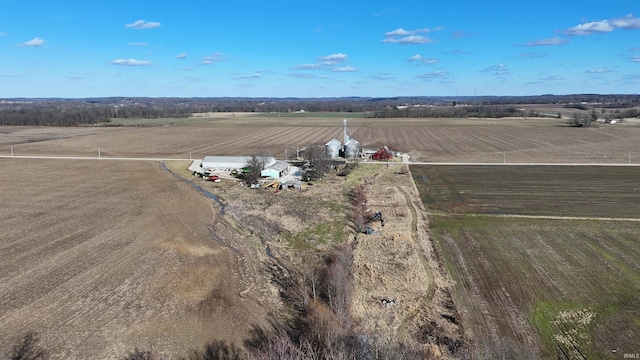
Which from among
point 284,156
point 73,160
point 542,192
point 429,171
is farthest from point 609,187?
point 73,160

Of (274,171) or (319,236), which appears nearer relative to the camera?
(319,236)

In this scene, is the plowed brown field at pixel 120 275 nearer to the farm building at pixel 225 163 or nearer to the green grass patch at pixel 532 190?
the farm building at pixel 225 163

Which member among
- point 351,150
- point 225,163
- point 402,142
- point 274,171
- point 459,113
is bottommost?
point 274,171

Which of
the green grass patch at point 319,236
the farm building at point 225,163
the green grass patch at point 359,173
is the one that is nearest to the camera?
the green grass patch at point 319,236

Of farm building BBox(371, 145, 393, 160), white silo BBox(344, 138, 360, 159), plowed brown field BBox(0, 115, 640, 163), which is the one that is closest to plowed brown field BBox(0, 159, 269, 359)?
white silo BBox(344, 138, 360, 159)

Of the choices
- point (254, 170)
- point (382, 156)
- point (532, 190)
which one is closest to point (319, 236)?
point (254, 170)

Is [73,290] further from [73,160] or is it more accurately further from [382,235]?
[73,160]

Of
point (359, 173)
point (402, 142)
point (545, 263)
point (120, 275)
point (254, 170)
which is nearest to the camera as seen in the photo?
point (120, 275)

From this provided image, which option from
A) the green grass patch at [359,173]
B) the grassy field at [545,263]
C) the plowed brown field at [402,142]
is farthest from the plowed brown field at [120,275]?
the plowed brown field at [402,142]

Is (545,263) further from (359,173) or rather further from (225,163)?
(225,163)
